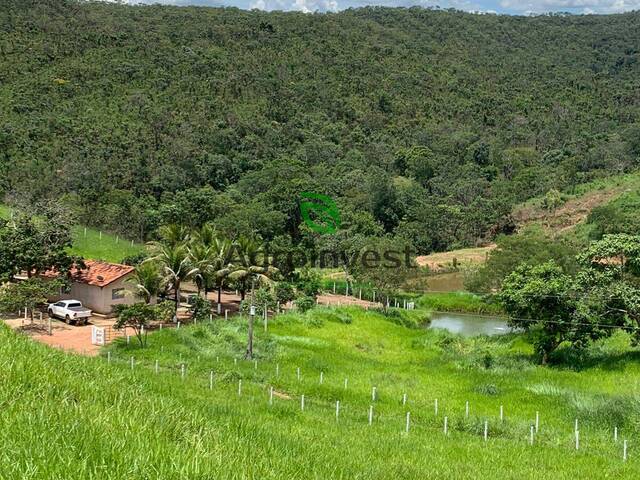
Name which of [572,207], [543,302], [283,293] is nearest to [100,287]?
[283,293]

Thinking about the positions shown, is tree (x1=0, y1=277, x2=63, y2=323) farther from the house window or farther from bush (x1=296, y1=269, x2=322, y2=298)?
bush (x1=296, y1=269, x2=322, y2=298)

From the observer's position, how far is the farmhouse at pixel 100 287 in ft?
91.8

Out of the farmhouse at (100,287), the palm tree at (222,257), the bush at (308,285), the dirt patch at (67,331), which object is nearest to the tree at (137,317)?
the dirt patch at (67,331)

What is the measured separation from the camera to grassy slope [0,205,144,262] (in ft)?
121

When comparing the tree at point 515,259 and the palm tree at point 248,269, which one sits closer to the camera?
the palm tree at point 248,269

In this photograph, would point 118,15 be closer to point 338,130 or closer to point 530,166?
point 338,130

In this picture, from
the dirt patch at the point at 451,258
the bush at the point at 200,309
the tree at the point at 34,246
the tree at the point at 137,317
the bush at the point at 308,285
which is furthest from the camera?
the dirt patch at the point at 451,258

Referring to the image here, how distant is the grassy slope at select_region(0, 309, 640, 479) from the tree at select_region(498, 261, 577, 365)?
1333 mm

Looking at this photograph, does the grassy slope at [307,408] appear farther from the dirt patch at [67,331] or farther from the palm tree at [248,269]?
the palm tree at [248,269]

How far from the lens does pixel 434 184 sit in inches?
2813

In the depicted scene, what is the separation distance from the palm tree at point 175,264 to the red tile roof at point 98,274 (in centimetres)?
149

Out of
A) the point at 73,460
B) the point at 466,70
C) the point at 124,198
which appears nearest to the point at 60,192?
the point at 124,198

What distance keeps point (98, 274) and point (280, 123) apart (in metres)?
56.3

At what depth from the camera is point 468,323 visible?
36062 millimetres
